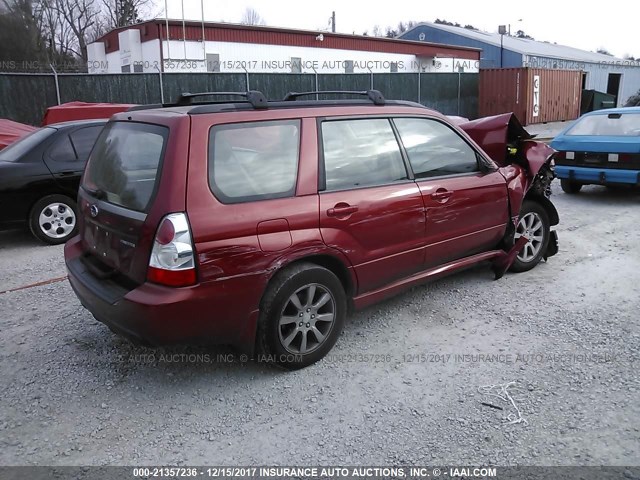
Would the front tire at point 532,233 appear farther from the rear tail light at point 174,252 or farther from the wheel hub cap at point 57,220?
the wheel hub cap at point 57,220

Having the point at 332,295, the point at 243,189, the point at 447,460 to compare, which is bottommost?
the point at 447,460

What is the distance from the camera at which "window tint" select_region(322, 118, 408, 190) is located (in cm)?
367

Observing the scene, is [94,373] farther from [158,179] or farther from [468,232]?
[468,232]

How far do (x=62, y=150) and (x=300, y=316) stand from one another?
476cm

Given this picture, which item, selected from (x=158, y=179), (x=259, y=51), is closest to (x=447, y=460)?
(x=158, y=179)

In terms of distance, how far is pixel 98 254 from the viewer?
3545 mm

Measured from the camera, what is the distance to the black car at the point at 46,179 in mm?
6332

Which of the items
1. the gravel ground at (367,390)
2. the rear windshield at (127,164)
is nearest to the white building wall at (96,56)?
the gravel ground at (367,390)

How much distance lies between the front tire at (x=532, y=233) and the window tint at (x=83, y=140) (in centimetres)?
525

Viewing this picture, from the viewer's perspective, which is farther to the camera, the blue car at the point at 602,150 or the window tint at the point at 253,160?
the blue car at the point at 602,150

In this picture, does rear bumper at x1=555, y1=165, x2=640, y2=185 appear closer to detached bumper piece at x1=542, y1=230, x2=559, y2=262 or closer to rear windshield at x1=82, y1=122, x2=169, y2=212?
detached bumper piece at x1=542, y1=230, x2=559, y2=262

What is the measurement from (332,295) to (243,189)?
3.13 feet

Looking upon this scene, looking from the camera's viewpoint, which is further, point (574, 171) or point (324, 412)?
point (574, 171)

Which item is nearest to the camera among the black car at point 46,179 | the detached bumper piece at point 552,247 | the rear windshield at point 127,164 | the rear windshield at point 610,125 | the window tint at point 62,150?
the rear windshield at point 127,164
